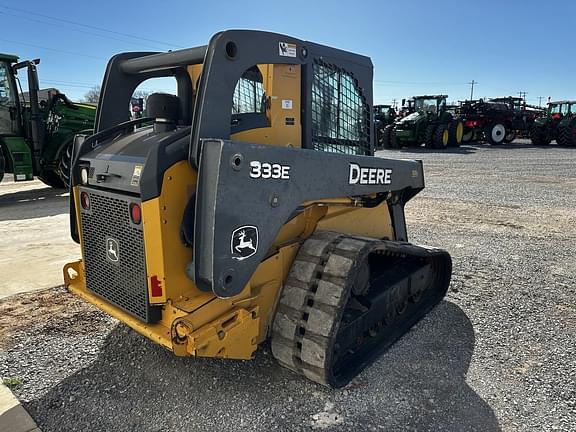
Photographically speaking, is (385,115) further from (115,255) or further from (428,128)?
(115,255)

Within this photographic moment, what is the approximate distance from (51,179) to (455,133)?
60.1 ft

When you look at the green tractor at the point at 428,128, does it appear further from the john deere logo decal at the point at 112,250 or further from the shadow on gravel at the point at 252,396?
the john deere logo decal at the point at 112,250

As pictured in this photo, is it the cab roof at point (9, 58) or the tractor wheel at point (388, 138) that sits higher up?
the cab roof at point (9, 58)

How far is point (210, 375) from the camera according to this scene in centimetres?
291

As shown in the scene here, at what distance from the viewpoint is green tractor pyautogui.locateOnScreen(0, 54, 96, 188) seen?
895cm

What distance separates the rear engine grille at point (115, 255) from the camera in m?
2.62

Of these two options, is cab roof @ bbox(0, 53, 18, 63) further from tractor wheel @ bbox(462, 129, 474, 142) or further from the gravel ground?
tractor wheel @ bbox(462, 129, 474, 142)

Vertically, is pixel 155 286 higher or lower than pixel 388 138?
A: lower

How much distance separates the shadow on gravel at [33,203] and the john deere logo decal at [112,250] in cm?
554

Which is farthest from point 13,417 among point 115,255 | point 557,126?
point 557,126

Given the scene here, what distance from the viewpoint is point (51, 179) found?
10.4 meters

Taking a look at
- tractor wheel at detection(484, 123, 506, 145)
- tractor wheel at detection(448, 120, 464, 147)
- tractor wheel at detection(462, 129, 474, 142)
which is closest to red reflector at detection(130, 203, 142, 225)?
tractor wheel at detection(448, 120, 464, 147)

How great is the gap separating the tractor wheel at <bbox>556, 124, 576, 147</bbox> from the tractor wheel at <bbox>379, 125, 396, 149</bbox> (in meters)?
8.55

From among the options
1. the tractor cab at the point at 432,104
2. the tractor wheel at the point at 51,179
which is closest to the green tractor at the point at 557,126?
the tractor cab at the point at 432,104
